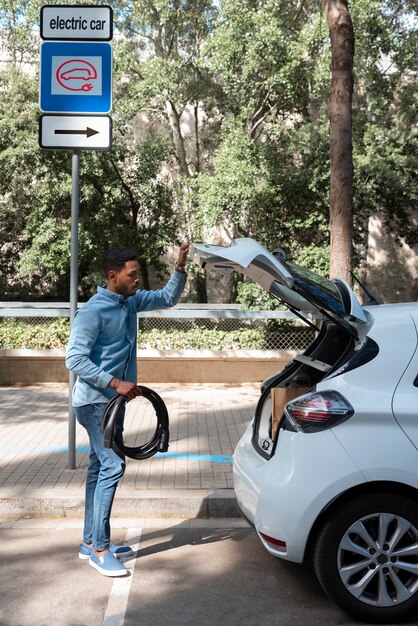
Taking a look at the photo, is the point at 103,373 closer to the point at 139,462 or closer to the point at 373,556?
the point at 373,556

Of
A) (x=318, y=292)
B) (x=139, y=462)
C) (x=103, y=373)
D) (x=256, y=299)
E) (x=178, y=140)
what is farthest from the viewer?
(x=178, y=140)

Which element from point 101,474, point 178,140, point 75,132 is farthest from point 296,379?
point 178,140

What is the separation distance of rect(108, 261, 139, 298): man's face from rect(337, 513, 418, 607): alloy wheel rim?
1.94 meters

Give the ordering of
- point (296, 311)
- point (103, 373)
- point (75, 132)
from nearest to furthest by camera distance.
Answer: point (103, 373) < point (296, 311) < point (75, 132)

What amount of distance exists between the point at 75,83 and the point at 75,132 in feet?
1.47

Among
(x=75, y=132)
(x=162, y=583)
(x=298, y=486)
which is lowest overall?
(x=162, y=583)

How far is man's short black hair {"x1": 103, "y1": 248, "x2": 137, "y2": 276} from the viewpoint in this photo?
4.46 meters

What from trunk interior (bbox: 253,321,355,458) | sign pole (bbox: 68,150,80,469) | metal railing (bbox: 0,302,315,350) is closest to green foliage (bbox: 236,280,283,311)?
metal railing (bbox: 0,302,315,350)

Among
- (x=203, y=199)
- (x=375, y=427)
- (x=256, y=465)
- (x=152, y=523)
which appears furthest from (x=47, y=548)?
(x=203, y=199)

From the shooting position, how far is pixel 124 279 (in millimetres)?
4461

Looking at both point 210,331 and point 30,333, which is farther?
point 210,331

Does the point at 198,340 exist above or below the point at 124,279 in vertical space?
below

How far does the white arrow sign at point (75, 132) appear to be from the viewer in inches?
243

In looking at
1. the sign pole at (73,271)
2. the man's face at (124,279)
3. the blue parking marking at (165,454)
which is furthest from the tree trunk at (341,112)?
the man's face at (124,279)
